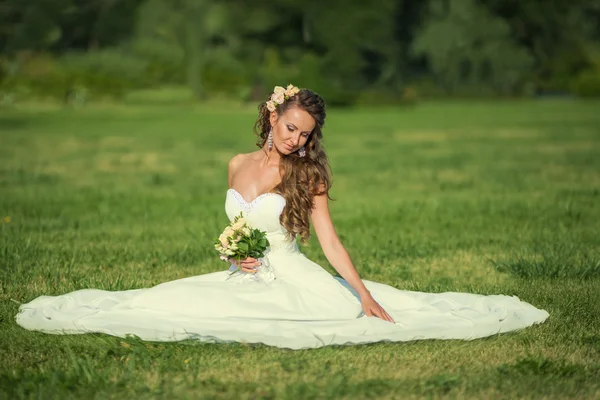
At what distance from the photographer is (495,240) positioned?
471 inches

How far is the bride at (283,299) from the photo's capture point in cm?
702

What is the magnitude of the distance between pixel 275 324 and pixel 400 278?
9.64 ft

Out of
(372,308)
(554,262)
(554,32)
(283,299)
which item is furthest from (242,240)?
(554,32)

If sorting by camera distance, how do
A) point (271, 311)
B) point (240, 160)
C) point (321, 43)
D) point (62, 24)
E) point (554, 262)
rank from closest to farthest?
1. point (271, 311)
2. point (240, 160)
3. point (554, 262)
4. point (321, 43)
5. point (62, 24)

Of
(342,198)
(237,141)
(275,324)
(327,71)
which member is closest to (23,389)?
(275,324)

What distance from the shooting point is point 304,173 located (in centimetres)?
735

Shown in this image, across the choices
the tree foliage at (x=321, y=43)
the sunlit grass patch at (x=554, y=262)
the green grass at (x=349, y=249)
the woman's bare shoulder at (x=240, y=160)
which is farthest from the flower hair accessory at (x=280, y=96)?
the tree foliage at (x=321, y=43)

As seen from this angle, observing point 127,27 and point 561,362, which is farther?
point 127,27

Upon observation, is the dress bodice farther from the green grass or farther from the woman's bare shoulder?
the green grass

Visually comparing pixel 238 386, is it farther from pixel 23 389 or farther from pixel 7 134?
pixel 7 134

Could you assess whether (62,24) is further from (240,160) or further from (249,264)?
(249,264)

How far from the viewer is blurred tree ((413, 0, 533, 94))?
64938 mm

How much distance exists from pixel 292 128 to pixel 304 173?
326mm

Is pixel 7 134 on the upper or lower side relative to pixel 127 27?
lower
